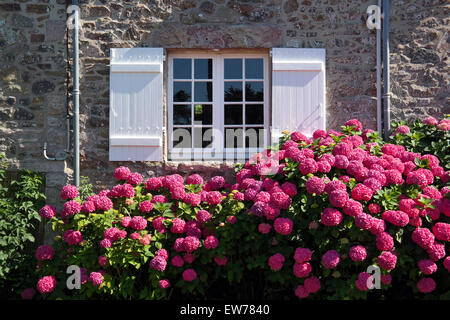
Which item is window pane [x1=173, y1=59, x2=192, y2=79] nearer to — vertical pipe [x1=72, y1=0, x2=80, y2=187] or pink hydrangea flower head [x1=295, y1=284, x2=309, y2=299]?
Answer: vertical pipe [x1=72, y1=0, x2=80, y2=187]

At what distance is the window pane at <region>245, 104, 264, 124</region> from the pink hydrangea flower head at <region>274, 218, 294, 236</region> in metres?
2.06

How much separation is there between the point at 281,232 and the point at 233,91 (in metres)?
2.30

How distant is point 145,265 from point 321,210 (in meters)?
1.46

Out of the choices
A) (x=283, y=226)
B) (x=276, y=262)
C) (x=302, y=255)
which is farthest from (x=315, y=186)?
(x=276, y=262)

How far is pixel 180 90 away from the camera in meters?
5.12

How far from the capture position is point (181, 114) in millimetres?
5105

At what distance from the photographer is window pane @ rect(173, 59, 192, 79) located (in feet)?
16.7

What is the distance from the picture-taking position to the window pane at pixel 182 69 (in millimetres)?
5094

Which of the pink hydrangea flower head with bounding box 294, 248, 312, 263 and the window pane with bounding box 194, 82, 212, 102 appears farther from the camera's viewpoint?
the window pane with bounding box 194, 82, 212, 102

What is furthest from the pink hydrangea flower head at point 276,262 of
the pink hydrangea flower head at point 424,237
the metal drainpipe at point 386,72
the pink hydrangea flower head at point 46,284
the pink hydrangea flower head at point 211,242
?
the metal drainpipe at point 386,72

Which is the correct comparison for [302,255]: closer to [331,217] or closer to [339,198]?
[331,217]

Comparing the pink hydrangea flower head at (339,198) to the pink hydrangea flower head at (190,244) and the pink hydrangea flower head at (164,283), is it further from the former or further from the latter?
the pink hydrangea flower head at (164,283)

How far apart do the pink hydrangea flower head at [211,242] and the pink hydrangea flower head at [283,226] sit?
0.49 meters

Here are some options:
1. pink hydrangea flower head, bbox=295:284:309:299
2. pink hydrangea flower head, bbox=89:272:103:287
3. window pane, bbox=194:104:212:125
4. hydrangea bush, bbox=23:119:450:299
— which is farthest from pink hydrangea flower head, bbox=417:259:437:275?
window pane, bbox=194:104:212:125
